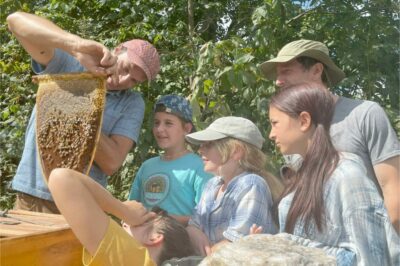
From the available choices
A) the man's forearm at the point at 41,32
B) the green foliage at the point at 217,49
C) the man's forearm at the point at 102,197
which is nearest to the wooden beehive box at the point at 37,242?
the man's forearm at the point at 102,197

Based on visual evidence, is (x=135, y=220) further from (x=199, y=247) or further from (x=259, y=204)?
(x=259, y=204)

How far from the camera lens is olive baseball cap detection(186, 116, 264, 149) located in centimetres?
253

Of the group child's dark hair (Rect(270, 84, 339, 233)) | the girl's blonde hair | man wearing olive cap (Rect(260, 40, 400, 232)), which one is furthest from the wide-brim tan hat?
child's dark hair (Rect(270, 84, 339, 233))

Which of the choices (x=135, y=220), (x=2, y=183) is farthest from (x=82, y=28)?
(x=135, y=220)

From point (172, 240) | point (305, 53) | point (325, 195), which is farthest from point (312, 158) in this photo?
point (305, 53)

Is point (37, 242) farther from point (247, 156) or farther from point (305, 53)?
point (305, 53)

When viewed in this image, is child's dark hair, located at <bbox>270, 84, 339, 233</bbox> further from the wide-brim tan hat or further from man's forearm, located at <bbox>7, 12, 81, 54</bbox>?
man's forearm, located at <bbox>7, 12, 81, 54</bbox>

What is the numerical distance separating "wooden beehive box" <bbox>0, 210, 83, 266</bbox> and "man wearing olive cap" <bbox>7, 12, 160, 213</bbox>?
1.48ft

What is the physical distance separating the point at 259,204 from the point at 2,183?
11.6 ft

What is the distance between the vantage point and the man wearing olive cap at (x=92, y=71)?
199 centimetres

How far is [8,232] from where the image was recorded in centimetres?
153

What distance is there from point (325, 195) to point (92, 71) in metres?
0.90

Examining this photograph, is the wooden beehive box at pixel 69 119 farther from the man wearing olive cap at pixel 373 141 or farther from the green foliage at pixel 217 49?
the green foliage at pixel 217 49

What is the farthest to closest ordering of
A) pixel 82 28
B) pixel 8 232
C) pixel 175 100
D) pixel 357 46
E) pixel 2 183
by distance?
pixel 2 183 < pixel 82 28 < pixel 357 46 < pixel 175 100 < pixel 8 232
